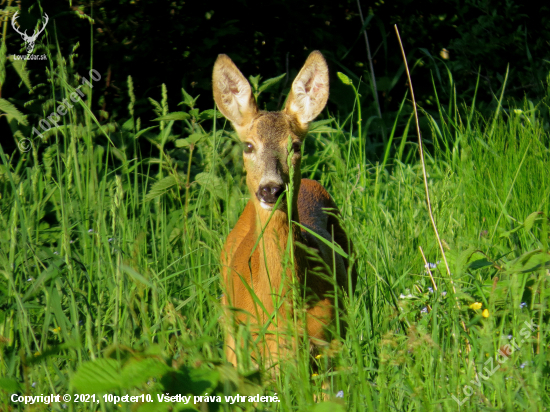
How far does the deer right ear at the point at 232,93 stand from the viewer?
11.1 feet

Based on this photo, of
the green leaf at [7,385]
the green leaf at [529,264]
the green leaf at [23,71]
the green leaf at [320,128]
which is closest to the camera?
the green leaf at [7,385]

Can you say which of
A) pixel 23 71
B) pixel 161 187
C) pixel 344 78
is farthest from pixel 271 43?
pixel 23 71

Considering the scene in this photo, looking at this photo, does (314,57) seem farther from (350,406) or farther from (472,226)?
(350,406)

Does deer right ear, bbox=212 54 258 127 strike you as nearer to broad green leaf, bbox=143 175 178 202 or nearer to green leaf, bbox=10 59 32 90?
broad green leaf, bbox=143 175 178 202

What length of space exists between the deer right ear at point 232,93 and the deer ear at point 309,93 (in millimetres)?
223

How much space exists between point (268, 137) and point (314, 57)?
57 centimetres

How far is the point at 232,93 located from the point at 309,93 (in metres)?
0.42

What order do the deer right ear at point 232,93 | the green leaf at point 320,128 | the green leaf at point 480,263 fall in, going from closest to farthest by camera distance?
the green leaf at point 480,263 → the deer right ear at point 232,93 → the green leaf at point 320,128

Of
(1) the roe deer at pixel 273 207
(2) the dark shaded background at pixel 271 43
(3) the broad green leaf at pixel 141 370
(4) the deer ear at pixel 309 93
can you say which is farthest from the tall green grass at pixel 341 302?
(2) the dark shaded background at pixel 271 43

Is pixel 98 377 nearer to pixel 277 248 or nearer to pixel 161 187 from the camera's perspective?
pixel 277 248

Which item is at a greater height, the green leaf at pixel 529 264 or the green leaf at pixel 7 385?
the green leaf at pixel 529 264

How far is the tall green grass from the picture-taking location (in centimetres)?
159

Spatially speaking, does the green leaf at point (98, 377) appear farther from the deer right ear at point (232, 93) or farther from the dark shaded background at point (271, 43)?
the dark shaded background at point (271, 43)

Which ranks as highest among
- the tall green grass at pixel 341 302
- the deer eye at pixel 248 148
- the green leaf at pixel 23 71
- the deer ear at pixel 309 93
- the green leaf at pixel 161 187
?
the green leaf at pixel 23 71
